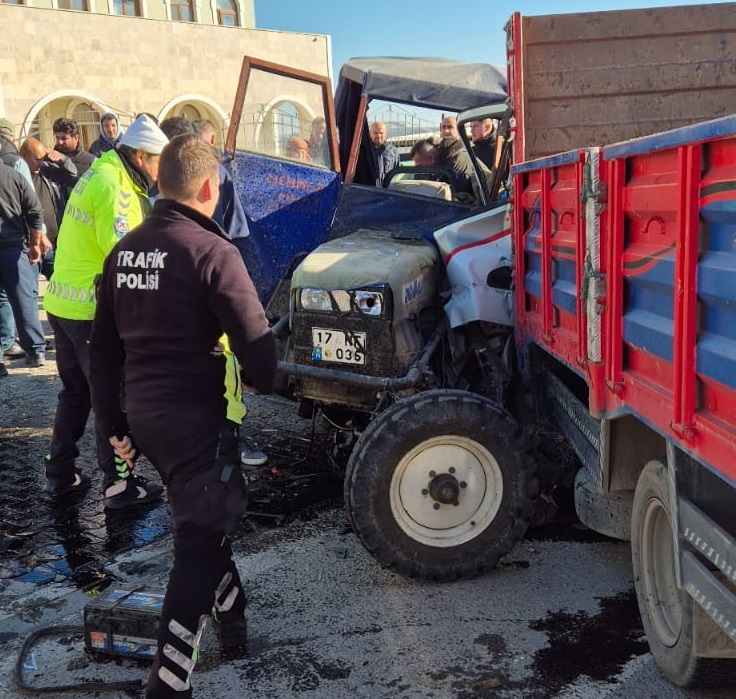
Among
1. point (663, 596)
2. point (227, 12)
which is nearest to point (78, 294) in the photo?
point (663, 596)

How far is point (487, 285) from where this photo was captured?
13.7ft

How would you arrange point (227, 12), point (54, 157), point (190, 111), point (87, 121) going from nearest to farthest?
point (54, 157) → point (87, 121) → point (190, 111) → point (227, 12)

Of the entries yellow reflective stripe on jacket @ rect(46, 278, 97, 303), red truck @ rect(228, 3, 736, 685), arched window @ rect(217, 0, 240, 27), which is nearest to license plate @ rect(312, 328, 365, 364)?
red truck @ rect(228, 3, 736, 685)

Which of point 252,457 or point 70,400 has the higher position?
point 70,400

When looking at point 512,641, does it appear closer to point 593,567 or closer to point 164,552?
point 593,567

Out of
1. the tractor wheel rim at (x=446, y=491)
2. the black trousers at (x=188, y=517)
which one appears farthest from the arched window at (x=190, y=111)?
the black trousers at (x=188, y=517)

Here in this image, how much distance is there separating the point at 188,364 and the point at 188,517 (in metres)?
0.49

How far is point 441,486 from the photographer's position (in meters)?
3.39

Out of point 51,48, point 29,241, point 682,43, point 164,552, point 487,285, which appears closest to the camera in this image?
point 164,552

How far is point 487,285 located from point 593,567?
156 centimetres

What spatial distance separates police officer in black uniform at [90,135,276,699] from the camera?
7.92 feet

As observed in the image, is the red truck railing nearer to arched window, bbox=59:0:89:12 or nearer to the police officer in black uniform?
the police officer in black uniform

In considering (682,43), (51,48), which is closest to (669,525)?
(682,43)

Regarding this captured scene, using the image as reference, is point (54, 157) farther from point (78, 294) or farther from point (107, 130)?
point (78, 294)
